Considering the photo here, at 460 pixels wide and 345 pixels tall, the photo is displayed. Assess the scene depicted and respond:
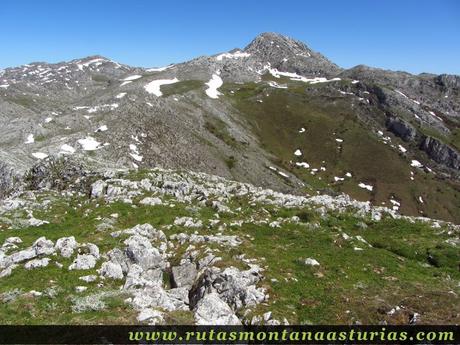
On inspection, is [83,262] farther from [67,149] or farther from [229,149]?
[229,149]

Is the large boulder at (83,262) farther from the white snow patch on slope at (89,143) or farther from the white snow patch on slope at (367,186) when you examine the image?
the white snow patch on slope at (367,186)

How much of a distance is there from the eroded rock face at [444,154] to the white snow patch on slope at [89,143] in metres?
169

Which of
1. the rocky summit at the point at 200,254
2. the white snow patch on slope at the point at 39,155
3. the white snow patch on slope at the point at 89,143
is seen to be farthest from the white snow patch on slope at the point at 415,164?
the white snow patch on slope at the point at 39,155

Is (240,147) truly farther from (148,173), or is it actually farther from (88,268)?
(88,268)

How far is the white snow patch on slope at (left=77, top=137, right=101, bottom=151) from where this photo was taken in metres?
90.1

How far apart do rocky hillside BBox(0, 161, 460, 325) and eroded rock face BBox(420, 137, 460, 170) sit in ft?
578

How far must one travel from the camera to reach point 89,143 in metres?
92.9

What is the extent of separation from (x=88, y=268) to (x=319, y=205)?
26.4 m

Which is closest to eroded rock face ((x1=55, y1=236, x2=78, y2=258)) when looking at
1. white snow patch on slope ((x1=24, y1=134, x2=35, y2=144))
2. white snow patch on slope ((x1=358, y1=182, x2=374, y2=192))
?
white snow patch on slope ((x1=24, y1=134, x2=35, y2=144))

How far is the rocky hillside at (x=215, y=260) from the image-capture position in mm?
21922

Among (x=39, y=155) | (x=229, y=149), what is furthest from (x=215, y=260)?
(x=229, y=149)

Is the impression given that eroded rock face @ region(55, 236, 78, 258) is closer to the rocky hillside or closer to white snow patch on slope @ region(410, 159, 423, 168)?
the rocky hillside

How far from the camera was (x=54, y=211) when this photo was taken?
4141 cm

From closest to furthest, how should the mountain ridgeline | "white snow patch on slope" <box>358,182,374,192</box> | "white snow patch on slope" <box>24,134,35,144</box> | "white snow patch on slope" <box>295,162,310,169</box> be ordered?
the mountain ridgeline
"white snow patch on slope" <box>24,134,35,144</box>
"white snow patch on slope" <box>358,182,374,192</box>
"white snow patch on slope" <box>295,162,310,169</box>
